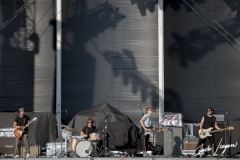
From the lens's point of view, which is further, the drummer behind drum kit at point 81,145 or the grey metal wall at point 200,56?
the grey metal wall at point 200,56

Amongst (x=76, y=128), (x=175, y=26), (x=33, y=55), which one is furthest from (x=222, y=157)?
(x=33, y=55)

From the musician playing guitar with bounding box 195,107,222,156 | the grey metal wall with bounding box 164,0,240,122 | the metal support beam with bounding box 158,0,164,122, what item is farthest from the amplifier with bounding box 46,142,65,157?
the grey metal wall with bounding box 164,0,240,122

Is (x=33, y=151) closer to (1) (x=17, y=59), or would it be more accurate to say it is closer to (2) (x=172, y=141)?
(2) (x=172, y=141)

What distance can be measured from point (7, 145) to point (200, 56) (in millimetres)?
7623

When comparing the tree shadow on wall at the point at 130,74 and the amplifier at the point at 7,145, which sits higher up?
the tree shadow on wall at the point at 130,74

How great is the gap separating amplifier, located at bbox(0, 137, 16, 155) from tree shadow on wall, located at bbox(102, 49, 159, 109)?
5.19 metres

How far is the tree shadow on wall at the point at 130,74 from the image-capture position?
26125mm

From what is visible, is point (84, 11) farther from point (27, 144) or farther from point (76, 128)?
point (27, 144)

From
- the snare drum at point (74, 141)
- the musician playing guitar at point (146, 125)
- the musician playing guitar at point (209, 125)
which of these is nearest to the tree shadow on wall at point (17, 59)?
the snare drum at point (74, 141)

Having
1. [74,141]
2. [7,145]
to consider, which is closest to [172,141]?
[74,141]

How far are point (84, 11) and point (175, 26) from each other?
327cm

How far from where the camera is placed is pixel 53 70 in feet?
86.1

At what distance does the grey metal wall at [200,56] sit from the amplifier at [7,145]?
6.03 m

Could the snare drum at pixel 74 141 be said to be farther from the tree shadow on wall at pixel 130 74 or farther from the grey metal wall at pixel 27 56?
the tree shadow on wall at pixel 130 74
